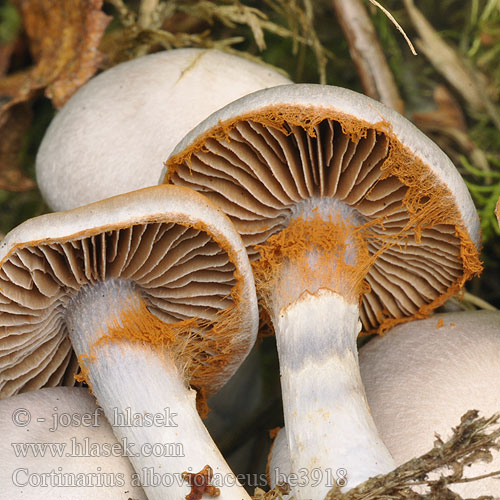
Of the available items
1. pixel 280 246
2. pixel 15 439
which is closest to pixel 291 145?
pixel 280 246

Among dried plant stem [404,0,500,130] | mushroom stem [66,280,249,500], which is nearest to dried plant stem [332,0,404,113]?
dried plant stem [404,0,500,130]

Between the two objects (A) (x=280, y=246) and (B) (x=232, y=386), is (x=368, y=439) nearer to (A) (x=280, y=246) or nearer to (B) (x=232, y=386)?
(A) (x=280, y=246)

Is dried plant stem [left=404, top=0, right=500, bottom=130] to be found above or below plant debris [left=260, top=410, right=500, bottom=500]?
above

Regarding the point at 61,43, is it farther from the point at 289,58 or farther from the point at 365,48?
the point at 365,48

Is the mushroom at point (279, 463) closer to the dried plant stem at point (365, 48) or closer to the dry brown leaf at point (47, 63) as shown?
the dried plant stem at point (365, 48)

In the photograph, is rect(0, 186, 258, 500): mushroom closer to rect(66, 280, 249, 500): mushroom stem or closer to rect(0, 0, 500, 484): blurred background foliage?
rect(66, 280, 249, 500): mushroom stem


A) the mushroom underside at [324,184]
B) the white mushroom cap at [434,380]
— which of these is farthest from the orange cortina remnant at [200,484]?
the mushroom underside at [324,184]
